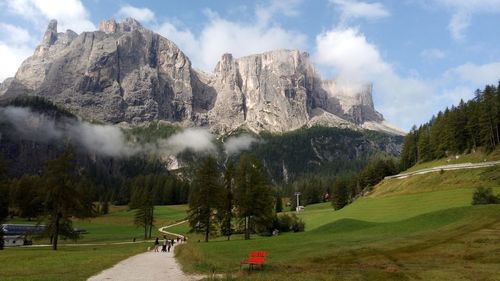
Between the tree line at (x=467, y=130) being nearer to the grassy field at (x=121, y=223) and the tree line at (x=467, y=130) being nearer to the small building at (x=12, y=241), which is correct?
the grassy field at (x=121, y=223)

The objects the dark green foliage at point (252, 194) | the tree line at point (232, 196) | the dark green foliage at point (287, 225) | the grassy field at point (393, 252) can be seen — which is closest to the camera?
the grassy field at point (393, 252)

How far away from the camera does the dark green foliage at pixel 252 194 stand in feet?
219

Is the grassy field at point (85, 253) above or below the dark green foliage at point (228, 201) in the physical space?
below

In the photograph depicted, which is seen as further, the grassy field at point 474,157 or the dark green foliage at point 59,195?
the grassy field at point 474,157

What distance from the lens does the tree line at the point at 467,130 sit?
9950 cm

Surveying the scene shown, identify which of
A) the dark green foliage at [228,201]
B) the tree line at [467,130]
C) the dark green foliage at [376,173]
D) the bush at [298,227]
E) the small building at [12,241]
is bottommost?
the small building at [12,241]

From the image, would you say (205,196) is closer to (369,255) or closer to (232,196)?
(232,196)

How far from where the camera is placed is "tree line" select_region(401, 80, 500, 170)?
3917 inches

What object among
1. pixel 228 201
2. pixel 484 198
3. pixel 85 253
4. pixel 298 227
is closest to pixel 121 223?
pixel 298 227

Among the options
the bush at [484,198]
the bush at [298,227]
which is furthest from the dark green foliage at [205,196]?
the bush at [484,198]

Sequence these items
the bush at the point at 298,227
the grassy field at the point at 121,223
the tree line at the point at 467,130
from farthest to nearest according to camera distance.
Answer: the grassy field at the point at 121,223
the tree line at the point at 467,130
the bush at the point at 298,227

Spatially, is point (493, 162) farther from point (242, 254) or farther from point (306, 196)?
point (306, 196)

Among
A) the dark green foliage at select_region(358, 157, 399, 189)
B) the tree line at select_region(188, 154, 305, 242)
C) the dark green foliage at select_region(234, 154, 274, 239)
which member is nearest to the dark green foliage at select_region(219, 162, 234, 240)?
the tree line at select_region(188, 154, 305, 242)

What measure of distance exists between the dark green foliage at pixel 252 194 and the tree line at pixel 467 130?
59048 mm
